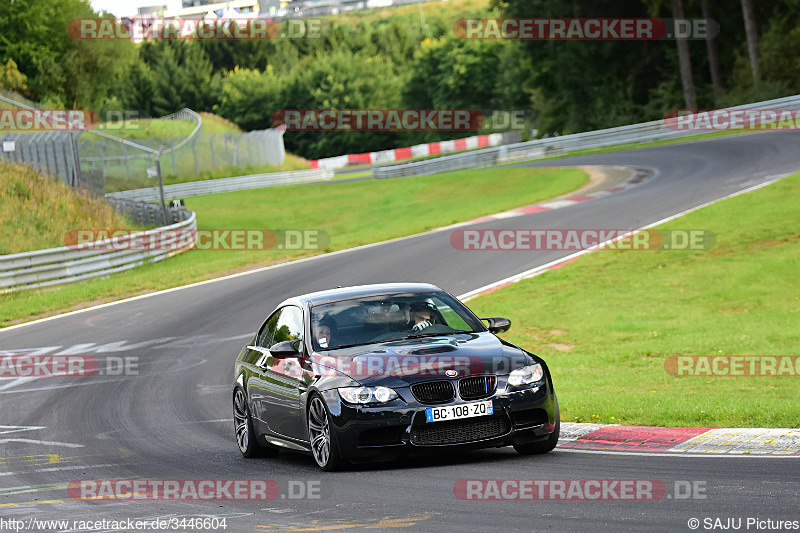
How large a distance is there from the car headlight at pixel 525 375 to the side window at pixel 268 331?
2806 millimetres

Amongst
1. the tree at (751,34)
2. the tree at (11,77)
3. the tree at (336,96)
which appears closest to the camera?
the tree at (751,34)

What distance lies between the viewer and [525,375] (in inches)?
322

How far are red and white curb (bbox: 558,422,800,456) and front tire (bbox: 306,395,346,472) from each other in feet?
6.35

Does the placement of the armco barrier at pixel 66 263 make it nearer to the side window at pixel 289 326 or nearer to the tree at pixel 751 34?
the side window at pixel 289 326

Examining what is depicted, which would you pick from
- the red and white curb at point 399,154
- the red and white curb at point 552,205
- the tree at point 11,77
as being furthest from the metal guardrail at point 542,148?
the tree at point 11,77

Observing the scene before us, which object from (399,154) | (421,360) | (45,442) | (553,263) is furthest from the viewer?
(399,154)

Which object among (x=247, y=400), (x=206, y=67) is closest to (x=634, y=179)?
(x=247, y=400)

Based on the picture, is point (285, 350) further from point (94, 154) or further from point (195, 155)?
point (195, 155)

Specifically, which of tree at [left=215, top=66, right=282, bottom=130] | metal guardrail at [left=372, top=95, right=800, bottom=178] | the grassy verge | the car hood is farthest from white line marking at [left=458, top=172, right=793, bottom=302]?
tree at [left=215, top=66, right=282, bottom=130]

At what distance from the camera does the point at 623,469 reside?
7.41m

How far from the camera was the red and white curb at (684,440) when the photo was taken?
7758 millimetres

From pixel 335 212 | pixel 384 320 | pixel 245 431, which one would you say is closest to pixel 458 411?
pixel 384 320

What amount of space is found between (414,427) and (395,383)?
0.35 meters

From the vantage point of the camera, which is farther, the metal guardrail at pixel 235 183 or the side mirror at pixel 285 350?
the metal guardrail at pixel 235 183
